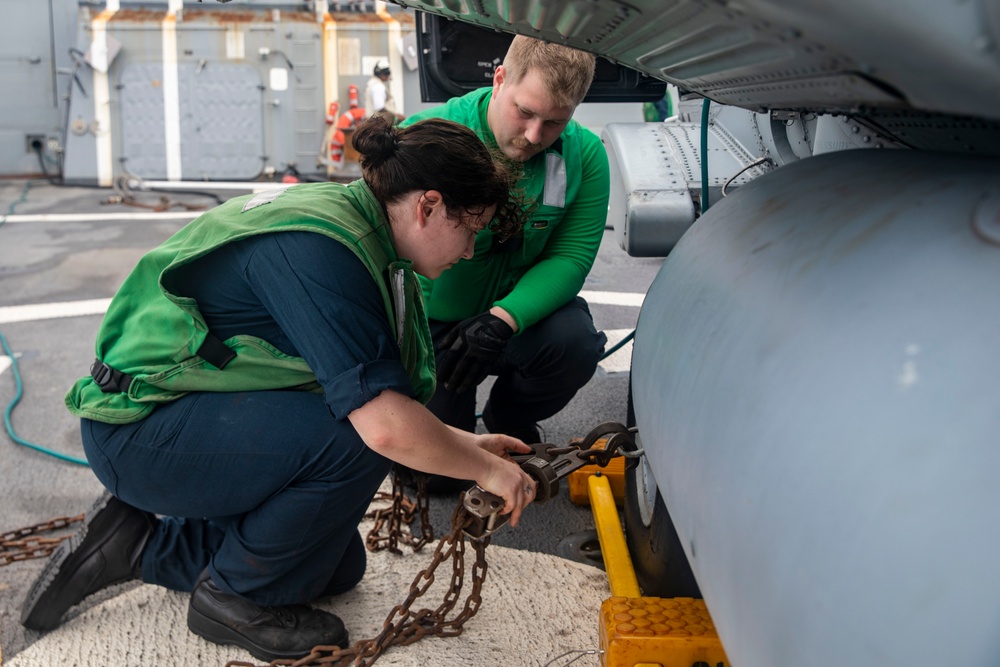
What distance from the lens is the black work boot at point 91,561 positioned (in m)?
1.86

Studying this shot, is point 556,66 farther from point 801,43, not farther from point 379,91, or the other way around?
point 379,91

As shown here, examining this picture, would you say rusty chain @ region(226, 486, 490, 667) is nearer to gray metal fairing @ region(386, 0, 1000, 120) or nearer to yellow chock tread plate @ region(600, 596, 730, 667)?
yellow chock tread plate @ region(600, 596, 730, 667)

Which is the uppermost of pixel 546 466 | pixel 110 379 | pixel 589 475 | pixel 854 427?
pixel 854 427

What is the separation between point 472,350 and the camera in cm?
224

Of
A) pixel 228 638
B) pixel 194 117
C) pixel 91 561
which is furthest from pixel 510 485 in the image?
pixel 194 117

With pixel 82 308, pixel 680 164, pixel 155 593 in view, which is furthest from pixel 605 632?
pixel 82 308

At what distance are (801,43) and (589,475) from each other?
71.6 inches

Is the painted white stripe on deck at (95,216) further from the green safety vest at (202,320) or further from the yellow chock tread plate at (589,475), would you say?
the green safety vest at (202,320)

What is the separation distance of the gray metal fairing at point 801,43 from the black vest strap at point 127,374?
0.78 metres

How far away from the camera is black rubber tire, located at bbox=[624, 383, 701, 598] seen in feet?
5.65

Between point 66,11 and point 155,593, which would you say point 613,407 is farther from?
point 66,11

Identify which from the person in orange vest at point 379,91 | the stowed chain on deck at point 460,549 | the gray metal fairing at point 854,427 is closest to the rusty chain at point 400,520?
the stowed chain on deck at point 460,549

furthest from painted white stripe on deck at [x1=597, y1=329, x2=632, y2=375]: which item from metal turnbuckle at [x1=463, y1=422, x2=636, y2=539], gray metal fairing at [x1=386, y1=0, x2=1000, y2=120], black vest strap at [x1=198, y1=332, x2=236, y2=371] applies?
gray metal fairing at [x1=386, y1=0, x2=1000, y2=120]

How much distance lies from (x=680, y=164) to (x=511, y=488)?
1.33 meters
